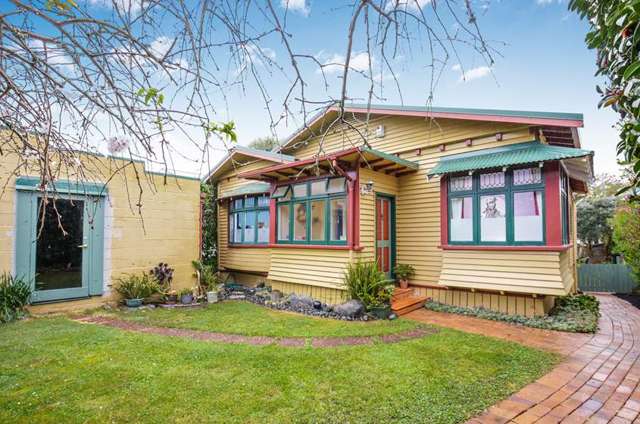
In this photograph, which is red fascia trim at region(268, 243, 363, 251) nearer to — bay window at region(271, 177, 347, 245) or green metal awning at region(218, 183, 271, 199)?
bay window at region(271, 177, 347, 245)

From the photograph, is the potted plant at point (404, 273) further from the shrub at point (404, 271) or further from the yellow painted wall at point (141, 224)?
the yellow painted wall at point (141, 224)

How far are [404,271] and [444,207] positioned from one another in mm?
1764

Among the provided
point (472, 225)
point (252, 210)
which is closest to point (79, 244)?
point (252, 210)

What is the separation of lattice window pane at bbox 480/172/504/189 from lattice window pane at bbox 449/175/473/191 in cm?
Result: 24

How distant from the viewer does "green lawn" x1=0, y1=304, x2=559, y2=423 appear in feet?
9.18

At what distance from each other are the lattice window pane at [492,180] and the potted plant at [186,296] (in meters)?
7.00

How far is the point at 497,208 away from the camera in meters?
6.34

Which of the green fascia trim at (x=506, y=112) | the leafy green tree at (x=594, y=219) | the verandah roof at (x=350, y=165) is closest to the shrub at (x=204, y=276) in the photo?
the verandah roof at (x=350, y=165)

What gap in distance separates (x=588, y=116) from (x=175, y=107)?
6.65m

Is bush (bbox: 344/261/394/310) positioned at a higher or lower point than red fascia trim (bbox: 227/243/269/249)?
lower

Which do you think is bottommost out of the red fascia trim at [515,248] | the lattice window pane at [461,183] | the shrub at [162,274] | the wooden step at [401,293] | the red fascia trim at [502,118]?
the wooden step at [401,293]

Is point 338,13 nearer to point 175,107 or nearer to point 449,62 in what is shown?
point 449,62

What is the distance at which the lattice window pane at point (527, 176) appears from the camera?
232 inches

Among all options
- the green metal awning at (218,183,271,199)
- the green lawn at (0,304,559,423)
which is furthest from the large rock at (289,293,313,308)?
the green metal awning at (218,183,271,199)
